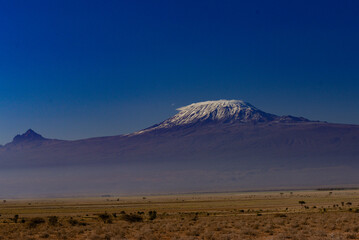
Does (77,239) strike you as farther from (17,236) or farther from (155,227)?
(155,227)

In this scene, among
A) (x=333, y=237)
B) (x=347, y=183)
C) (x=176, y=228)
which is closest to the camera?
(x=333, y=237)

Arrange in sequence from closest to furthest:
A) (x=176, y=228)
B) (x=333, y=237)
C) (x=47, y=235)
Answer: (x=333, y=237)
(x=47, y=235)
(x=176, y=228)

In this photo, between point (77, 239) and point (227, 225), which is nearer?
→ point (77, 239)

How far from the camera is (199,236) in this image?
1216 inches

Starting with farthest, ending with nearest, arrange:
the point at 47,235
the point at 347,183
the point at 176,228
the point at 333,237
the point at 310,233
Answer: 1. the point at 347,183
2. the point at 176,228
3. the point at 47,235
4. the point at 310,233
5. the point at 333,237

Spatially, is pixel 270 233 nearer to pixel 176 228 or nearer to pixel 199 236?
pixel 199 236

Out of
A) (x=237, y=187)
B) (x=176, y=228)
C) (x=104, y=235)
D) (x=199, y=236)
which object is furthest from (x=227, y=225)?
(x=237, y=187)

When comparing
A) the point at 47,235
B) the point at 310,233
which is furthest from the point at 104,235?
the point at 310,233

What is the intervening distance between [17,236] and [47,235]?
6.76ft

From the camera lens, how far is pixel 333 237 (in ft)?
89.8

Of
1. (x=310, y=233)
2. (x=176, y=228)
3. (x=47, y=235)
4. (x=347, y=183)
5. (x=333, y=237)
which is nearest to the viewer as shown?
(x=333, y=237)

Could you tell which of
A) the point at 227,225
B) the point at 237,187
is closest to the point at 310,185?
the point at 237,187

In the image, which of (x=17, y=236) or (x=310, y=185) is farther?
(x=310, y=185)

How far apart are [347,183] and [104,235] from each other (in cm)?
17622
